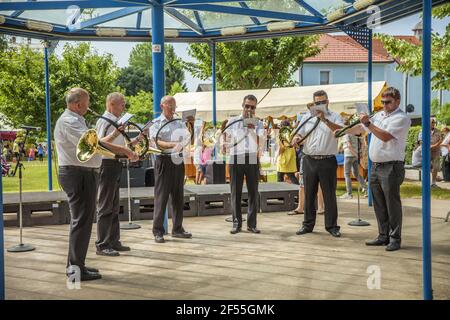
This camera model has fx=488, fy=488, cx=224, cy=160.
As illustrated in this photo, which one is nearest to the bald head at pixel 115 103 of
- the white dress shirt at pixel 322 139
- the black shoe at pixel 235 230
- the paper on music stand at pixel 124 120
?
the paper on music stand at pixel 124 120

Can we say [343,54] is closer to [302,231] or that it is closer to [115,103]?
[302,231]

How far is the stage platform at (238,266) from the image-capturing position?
467 cm

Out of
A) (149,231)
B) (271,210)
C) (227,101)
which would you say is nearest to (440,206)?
(271,210)

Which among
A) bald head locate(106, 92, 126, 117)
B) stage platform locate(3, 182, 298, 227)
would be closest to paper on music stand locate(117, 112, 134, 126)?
bald head locate(106, 92, 126, 117)

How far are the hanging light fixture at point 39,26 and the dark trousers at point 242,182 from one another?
4.76m

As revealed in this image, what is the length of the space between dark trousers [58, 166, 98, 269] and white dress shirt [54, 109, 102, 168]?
7 cm

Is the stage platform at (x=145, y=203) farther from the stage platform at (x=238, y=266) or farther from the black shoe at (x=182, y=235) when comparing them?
the black shoe at (x=182, y=235)

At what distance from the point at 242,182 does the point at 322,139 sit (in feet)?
4.61

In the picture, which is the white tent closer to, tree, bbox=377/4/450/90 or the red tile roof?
tree, bbox=377/4/450/90

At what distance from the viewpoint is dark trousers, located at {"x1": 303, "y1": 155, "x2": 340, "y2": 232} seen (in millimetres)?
7312

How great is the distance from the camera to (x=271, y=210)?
9820mm

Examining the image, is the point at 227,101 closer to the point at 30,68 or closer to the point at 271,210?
the point at 271,210

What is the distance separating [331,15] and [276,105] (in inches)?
355

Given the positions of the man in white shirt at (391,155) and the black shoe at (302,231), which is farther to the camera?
the black shoe at (302,231)
